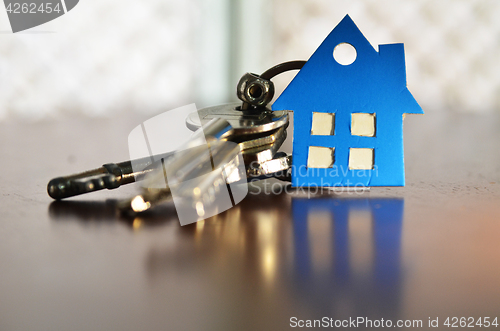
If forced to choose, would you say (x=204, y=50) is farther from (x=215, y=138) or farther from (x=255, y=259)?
(x=255, y=259)

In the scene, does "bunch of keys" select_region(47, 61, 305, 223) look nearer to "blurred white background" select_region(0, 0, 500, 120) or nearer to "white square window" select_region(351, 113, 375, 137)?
"white square window" select_region(351, 113, 375, 137)

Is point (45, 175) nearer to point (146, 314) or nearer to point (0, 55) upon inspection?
point (146, 314)

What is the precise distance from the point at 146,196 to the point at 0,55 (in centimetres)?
61

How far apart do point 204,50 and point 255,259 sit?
914 millimetres

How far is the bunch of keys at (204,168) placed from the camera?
13.0 inches

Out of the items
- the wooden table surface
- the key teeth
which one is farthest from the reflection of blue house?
the key teeth

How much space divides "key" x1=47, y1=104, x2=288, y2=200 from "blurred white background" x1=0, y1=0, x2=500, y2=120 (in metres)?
0.50

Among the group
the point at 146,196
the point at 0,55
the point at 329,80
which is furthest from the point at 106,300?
the point at 0,55

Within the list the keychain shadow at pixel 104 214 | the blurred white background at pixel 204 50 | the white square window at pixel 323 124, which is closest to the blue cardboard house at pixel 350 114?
the white square window at pixel 323 124

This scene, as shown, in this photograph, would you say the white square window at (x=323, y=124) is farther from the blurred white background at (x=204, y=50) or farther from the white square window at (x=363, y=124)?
the blurred white background at (x=204, y=50)

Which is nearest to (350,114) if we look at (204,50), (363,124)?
(363,124)

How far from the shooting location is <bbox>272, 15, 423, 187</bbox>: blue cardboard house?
391 millimetres

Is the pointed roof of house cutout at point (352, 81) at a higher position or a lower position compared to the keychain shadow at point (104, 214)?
higher

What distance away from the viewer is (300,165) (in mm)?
392
